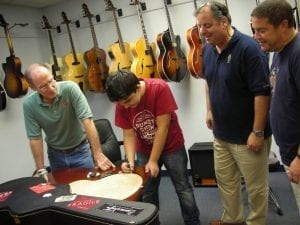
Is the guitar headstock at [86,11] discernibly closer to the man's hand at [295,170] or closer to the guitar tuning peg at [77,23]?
the guitar tuning peg at [77,23]

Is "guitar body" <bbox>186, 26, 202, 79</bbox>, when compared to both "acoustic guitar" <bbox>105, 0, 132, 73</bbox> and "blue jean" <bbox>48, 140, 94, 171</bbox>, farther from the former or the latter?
"blue jean" <bbox>48, 140, 94, 171</bbox>

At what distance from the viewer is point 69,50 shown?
14.2ft

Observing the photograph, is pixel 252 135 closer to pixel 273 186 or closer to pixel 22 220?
pixel 22 220

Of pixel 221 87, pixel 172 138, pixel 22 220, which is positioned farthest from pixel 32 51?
pixel 22 220

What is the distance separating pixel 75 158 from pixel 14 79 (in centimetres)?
165

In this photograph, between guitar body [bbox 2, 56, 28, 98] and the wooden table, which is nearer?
the wooden table

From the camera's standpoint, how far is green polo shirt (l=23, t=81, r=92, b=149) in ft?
7.61

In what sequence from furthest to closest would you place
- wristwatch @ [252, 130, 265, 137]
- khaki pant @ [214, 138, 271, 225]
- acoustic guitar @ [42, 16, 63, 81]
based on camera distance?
1. acoustic guitar @ [42, 16, 63, 81]
2. khaki pant @ [214, 138, 271, 225]
3. wristwatch @ [252, 130, 265, 137]

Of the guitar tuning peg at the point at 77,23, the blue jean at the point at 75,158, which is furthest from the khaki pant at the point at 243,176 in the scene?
the guitar tuning peg at the point at 77,23

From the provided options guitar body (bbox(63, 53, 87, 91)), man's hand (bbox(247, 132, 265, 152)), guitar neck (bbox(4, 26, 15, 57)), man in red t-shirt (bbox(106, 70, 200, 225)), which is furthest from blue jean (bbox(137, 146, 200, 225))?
guitar neck (bbox(4, 26, 15, 57))

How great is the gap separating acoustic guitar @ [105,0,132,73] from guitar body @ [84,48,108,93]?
0.19 metres

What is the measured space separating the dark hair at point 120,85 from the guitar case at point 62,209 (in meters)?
0.65

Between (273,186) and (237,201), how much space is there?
3.77 feet

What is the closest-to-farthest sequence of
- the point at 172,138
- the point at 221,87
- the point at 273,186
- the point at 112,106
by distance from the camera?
the point at 221,87 < the point at 172,138 < the point at 273,186 < the point at 112,106
